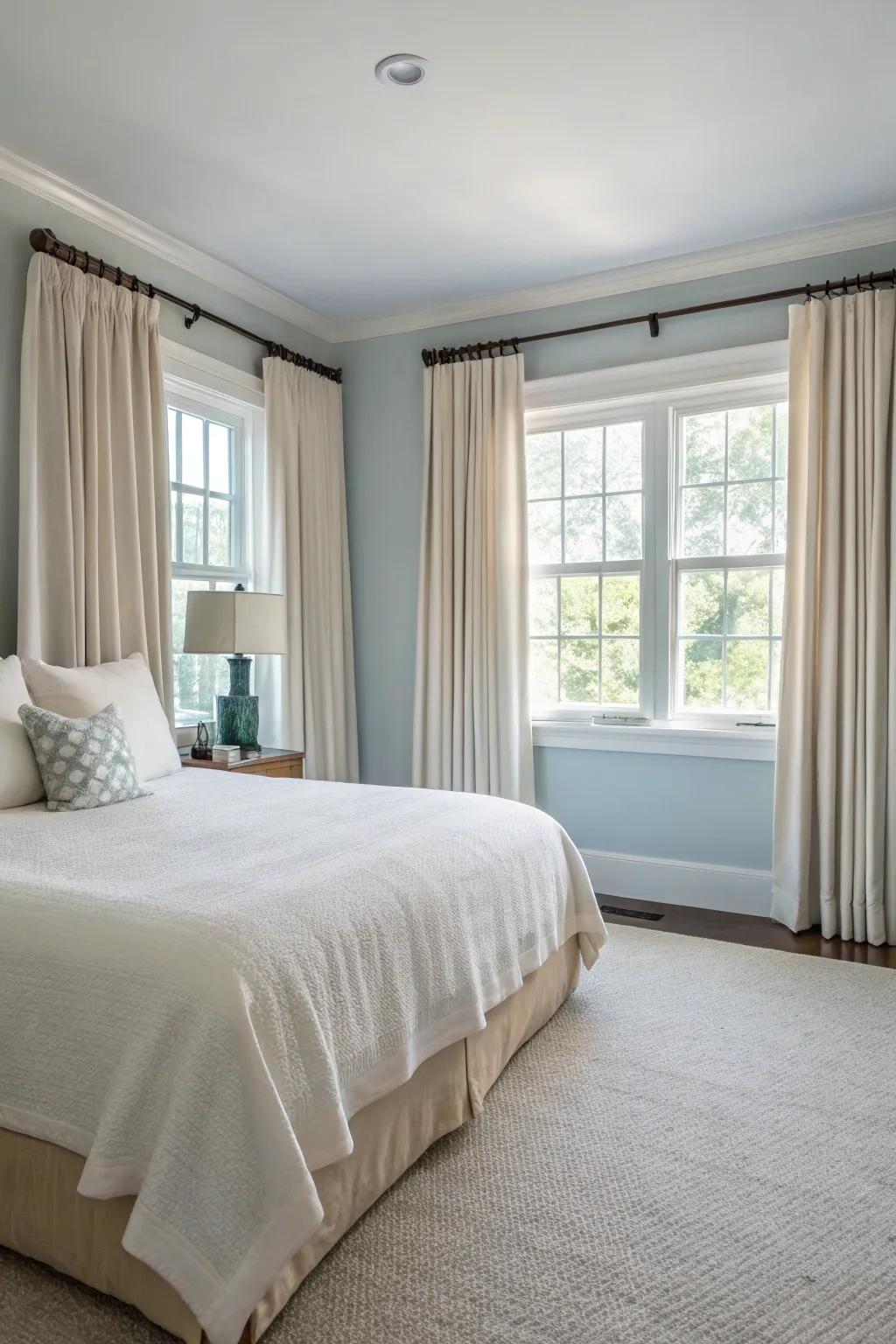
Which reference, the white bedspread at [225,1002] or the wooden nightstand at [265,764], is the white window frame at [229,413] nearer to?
the wooden nightstand at [265,764]

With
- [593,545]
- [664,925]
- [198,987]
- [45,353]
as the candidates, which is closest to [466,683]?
[593,545]

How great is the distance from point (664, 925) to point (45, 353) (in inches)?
126

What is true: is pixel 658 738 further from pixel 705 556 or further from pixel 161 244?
pixel 161 244

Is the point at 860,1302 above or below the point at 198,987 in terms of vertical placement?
below

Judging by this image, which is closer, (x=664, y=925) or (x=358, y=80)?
(x=358, y=80)

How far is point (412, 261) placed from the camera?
3.93m

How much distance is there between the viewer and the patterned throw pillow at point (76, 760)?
2.50 metres

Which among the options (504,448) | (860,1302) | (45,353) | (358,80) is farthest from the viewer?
(504,448)

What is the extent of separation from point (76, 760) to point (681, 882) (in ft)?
8.70

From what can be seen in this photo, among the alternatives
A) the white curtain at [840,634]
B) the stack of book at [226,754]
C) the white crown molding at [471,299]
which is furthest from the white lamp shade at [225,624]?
the white curtain at [840,634]

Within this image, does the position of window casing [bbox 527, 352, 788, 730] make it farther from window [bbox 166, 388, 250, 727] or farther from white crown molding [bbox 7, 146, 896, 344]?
window [bbox 166, 388, 250, 727]

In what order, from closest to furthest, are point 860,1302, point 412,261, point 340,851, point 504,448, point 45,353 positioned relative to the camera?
1. point 860,1302
2. point 340,851
3. point 45,353
4. point 412,261
5. point 504,448

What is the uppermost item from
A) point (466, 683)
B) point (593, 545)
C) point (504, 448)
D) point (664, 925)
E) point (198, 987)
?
point (504, 448)

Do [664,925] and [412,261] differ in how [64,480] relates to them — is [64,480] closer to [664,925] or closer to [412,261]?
[412,261]
